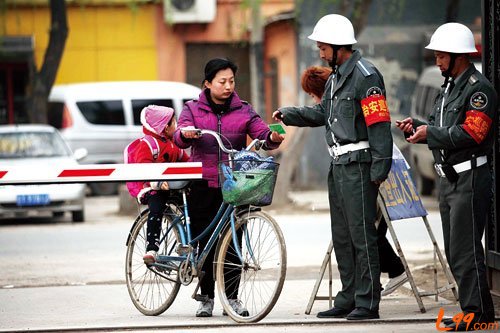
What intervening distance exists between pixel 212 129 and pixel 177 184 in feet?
1.53

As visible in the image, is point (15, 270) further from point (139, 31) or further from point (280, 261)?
point (139, 31)

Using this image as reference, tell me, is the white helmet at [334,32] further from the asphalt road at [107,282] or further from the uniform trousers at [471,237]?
the asphalt road at [107,282]

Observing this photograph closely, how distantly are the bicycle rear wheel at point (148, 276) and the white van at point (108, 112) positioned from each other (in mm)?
16711

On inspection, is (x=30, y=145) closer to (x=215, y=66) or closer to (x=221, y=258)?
(x=215, y=66)

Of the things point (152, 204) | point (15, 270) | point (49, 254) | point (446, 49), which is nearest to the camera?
point (446, 49)

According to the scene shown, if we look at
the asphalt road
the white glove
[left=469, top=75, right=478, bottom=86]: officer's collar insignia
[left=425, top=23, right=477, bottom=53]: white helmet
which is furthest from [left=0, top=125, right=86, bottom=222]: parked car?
[left=469, top=75, right=478, bottom=86]: officer's collar insignia

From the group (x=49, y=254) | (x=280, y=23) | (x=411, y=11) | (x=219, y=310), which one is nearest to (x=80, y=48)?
(x=280, y=23)

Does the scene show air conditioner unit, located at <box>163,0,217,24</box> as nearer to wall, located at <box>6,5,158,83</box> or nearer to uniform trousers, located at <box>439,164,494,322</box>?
wall, located at <box>6,5,158,83</box>

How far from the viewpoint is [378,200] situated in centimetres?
946

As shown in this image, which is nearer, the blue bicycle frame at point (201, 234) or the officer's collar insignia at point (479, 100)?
the officer's collar insignia at point (479, 100)

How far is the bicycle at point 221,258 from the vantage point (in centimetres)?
841

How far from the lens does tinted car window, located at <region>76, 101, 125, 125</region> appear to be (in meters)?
26.8

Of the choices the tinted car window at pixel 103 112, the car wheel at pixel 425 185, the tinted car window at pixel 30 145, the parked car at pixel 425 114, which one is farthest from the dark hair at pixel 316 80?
the tinted car window at pixel 103 112

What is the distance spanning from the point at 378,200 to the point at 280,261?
1.47 m
